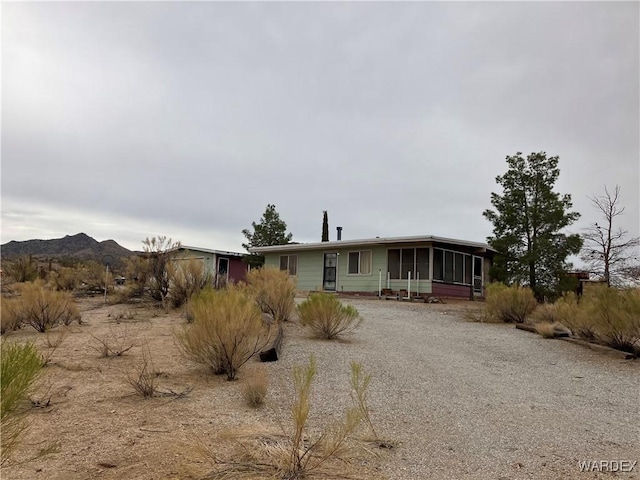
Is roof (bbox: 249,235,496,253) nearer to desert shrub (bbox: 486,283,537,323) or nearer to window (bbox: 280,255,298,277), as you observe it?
window (bbox: 280,255,298,277)

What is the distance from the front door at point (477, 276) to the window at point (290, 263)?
9.25 metres

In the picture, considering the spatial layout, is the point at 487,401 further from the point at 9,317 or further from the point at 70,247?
the point at 70,247

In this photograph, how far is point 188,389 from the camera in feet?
19.0

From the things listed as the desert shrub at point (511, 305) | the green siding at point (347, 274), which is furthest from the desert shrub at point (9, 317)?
the green siding at point (347, 274)

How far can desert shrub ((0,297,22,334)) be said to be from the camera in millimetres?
9852

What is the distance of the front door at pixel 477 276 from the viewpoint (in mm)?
24125

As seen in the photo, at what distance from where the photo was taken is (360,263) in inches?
946

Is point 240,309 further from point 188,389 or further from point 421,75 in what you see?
point 421,75

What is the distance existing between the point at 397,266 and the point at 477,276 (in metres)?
4.62

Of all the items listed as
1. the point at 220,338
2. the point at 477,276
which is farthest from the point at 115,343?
the point at 477,276

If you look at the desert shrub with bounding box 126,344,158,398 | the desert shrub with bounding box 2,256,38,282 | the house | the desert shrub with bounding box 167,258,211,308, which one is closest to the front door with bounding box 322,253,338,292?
the house

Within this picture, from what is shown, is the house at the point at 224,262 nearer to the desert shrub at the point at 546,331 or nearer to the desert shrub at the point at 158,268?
the desert shrub at the point at 158,268

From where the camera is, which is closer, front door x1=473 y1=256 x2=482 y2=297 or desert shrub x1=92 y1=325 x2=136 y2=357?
desert shrub x1=92 y1=325 x2=136 y2=357

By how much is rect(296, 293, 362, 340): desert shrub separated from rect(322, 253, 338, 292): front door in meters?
14.8
